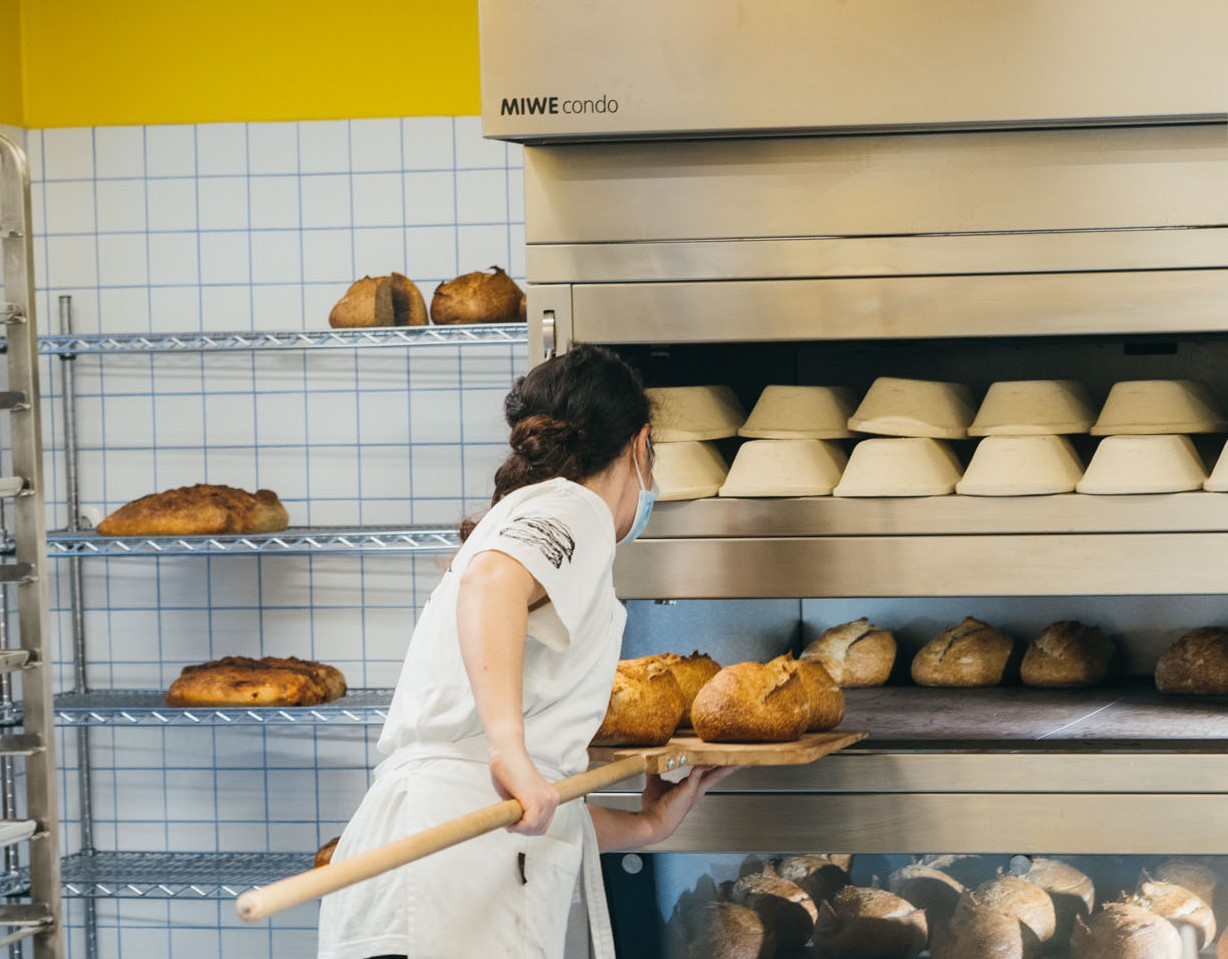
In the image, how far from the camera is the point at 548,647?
136 cm

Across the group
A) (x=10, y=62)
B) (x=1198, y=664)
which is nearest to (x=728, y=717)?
(x=1198, y=664)

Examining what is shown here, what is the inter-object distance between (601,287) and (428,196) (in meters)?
1.26

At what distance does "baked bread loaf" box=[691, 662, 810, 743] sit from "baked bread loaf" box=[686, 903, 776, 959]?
0.86 feet

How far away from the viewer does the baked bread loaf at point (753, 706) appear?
1.49 m

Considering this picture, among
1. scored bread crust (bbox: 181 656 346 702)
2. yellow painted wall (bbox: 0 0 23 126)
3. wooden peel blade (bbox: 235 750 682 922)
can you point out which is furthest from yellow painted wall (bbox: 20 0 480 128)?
wooden peel blade (bbox: 235 750 682 922)

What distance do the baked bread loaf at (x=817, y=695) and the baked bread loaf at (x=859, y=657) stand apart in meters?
0.31

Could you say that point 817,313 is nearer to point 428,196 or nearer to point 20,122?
point 428,196

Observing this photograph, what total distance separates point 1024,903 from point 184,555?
1.87m

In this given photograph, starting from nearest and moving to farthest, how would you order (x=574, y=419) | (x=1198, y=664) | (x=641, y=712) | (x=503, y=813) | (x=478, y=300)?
(x=503, y=813) < (x=574, y=419) < (x=641, y=712) < (x=1198, y=664) < (x=478, y=300)

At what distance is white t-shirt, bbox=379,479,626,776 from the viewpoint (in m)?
1.31

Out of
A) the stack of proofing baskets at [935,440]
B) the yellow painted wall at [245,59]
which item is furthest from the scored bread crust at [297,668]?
the stack of proofing baskets at [935,440]

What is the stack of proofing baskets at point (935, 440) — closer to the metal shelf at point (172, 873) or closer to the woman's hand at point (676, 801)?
the woman's hand at point (676, 801)

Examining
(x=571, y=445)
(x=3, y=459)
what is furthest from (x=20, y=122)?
(x=571, y=445)

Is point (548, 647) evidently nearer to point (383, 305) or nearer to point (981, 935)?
point (981, 935)
